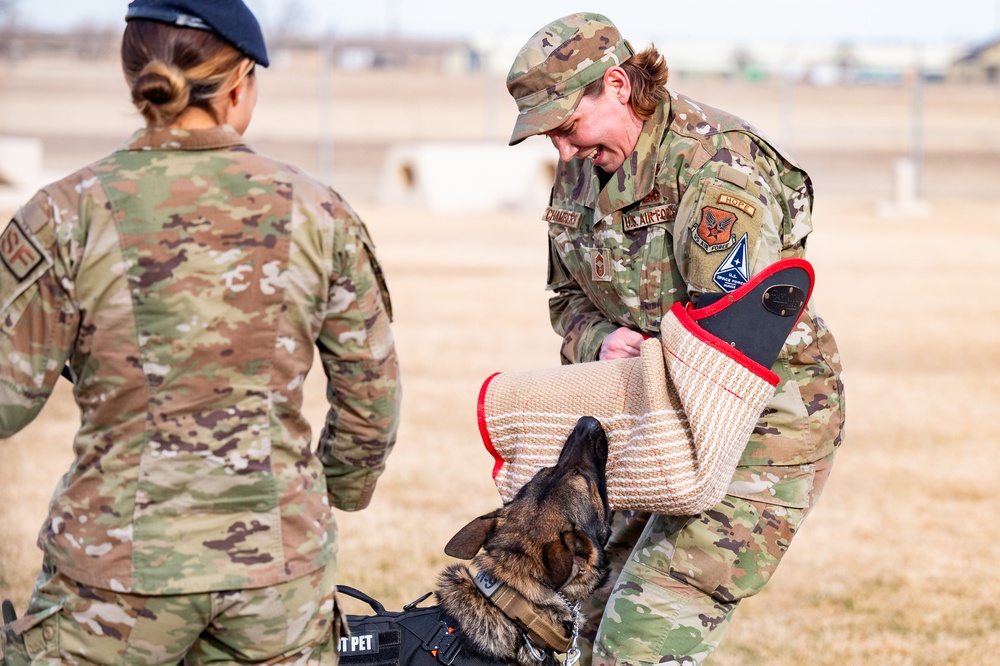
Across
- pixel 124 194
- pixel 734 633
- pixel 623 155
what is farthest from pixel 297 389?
pixel 734 633

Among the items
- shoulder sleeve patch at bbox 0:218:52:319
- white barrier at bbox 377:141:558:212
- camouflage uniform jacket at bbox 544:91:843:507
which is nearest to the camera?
shoulder sleeve patch at bbox 0:218:52:319

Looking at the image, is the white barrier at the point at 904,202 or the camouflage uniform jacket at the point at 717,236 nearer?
the camouflage uniform jacket at the point at 717,236

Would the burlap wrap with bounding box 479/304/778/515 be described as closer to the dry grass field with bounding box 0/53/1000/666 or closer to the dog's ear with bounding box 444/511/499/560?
the dog's ear with bounding box 444/511/499/560

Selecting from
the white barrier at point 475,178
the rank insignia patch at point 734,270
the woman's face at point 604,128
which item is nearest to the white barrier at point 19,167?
the white barrier at point 475,178

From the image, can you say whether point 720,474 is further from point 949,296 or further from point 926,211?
point 926,211

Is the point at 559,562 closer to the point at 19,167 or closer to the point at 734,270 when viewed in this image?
the point at 734,270

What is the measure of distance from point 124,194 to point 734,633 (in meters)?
3.42

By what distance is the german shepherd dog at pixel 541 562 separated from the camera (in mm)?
2938

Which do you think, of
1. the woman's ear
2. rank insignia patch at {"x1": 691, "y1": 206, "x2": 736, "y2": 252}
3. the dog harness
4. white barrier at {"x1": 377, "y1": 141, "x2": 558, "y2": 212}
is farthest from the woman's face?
white barrier at {"x1": 377, "y1": 141, "x2": 558, "y2": 212}

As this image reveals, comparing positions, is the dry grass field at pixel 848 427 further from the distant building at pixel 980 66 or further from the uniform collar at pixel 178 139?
the distant building at pixel 980 66

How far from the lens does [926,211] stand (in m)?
24.5

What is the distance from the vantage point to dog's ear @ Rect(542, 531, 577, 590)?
2961mm

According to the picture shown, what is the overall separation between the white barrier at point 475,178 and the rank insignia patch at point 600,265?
20652mm

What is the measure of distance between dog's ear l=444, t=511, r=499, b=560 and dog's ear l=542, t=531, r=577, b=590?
0.23 meters
